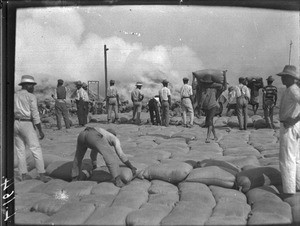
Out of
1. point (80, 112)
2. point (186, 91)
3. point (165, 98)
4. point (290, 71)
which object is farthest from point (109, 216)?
point (290, 71)

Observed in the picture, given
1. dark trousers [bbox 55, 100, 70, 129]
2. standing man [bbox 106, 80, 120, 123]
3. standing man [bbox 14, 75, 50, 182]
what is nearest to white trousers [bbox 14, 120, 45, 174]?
standing man [bbox 14, 75, 50, 182]

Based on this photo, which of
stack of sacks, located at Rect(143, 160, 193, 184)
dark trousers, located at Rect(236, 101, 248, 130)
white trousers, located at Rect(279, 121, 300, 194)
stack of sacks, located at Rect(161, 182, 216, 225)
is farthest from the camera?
dark trousers, located at Rect(236, 101, 248, 130)

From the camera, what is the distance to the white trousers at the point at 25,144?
121 inches

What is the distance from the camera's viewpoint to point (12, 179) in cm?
311

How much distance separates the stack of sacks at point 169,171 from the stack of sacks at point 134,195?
0.08 meters

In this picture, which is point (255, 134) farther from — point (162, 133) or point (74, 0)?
point (74, 0)

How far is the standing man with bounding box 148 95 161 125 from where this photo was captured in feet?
10.4

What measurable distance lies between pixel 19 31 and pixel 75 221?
1440 mm

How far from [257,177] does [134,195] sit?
0.95 metres

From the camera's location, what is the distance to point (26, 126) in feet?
10.1

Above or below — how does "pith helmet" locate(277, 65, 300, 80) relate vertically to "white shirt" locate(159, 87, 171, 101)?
above

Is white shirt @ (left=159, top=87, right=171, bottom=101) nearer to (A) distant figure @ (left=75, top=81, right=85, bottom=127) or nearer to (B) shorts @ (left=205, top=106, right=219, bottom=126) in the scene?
(B) shorts @ (left=205, top=106, right=219, bottom=126)

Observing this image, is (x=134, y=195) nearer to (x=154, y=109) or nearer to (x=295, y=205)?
(x=154, y=109)

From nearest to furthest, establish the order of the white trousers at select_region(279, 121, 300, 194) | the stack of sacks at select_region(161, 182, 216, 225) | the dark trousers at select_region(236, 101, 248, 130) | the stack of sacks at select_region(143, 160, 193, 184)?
the stack of sacks at select_region(161, 182, 216, 225) → the white trousers at select_region(279, 121, 300, 194) → the stack of sacks at select_region(143, 160, 193, 184) → the dark trousers at select_region(236, 101, 248, 130)
